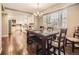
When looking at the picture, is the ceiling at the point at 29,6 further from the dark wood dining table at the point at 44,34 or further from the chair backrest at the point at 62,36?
the chair backrest at the point at 62,36

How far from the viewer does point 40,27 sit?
2117 millimetres

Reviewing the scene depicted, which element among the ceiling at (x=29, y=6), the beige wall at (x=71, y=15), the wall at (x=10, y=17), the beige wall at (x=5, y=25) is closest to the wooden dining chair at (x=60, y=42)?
the beige wall at (x=71, y=15)

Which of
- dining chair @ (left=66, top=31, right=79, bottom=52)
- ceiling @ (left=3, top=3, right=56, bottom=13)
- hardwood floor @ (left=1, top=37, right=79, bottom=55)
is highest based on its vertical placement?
ceiling @ (left=3, top=3, right=56, bottom=13)

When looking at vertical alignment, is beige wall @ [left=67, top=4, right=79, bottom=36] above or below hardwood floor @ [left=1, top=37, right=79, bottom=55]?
above

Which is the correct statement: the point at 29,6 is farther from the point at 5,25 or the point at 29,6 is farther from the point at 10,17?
the point at 5,25

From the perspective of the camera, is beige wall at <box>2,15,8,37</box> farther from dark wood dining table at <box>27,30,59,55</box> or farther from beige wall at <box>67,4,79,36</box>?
beige wall at <box>67,4,79,36</box>

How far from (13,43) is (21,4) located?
2.19 ft

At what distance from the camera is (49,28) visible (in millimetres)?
2145

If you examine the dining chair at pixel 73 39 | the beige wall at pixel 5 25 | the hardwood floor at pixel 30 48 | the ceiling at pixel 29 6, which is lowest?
the hardwood floor at pixel 30 48

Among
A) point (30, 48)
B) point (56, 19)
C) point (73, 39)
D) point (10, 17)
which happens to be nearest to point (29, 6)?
point (10, 17)

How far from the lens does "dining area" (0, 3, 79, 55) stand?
2.08 meters

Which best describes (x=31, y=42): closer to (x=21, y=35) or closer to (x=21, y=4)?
(x=21, y=35)

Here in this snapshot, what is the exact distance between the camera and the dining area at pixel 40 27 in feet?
6.84

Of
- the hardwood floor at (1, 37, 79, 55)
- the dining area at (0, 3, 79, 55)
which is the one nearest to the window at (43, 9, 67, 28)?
the dining area at (0, 3, 79, 55)
